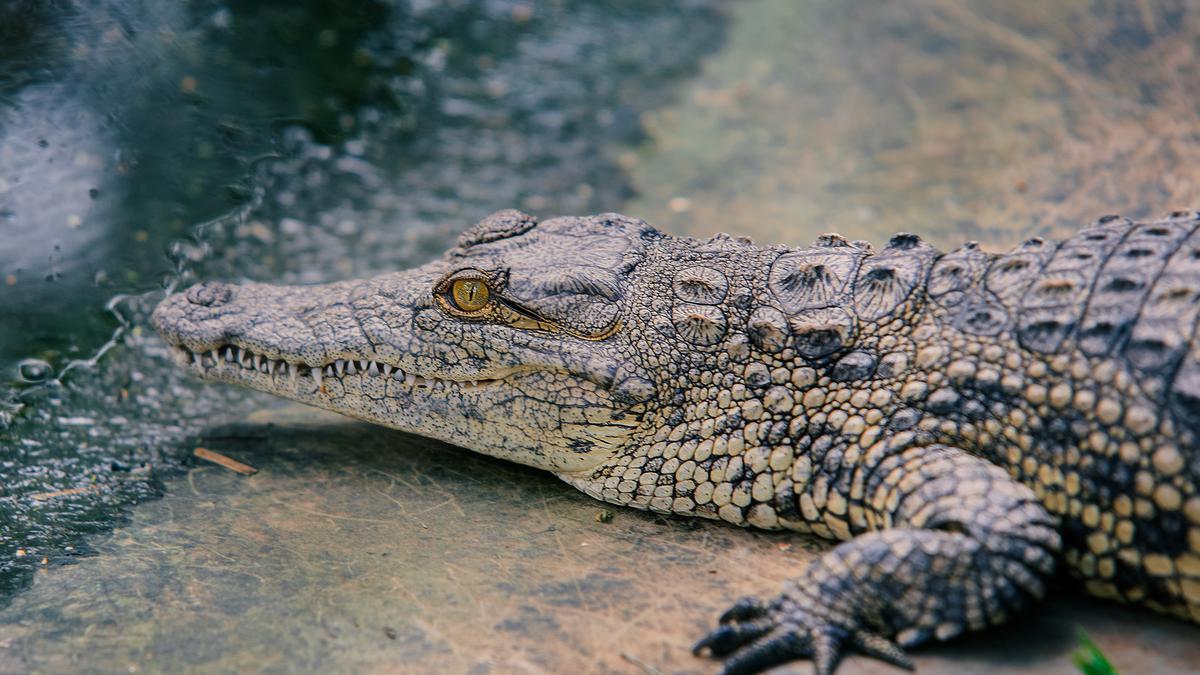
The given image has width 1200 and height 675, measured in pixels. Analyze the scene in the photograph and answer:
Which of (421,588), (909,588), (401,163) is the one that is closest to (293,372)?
(421,588)

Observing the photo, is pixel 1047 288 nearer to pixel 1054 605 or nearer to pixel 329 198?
pixel 1054 605

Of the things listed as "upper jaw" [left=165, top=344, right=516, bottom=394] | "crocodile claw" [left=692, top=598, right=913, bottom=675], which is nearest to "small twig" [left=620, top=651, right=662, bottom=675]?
"crocodile claw" [left=692, top=598, right=913, bottom=675]

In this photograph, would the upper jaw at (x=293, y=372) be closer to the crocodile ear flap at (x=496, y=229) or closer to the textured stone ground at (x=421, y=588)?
the textured stone ground at (x=421, y=588)

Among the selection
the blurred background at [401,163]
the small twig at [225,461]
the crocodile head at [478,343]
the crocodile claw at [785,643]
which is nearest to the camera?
the crocodile claw at [785,643]

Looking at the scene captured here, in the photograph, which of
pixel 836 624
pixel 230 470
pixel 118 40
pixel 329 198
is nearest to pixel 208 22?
pixel 118 40

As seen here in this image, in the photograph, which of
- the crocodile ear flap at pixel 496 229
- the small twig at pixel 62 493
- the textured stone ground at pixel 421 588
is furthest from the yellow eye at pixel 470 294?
the small twig at pixel 62 493

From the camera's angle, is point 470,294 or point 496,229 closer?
point 470,294

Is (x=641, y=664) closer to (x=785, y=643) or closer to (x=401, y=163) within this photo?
(x=785, y=643)
